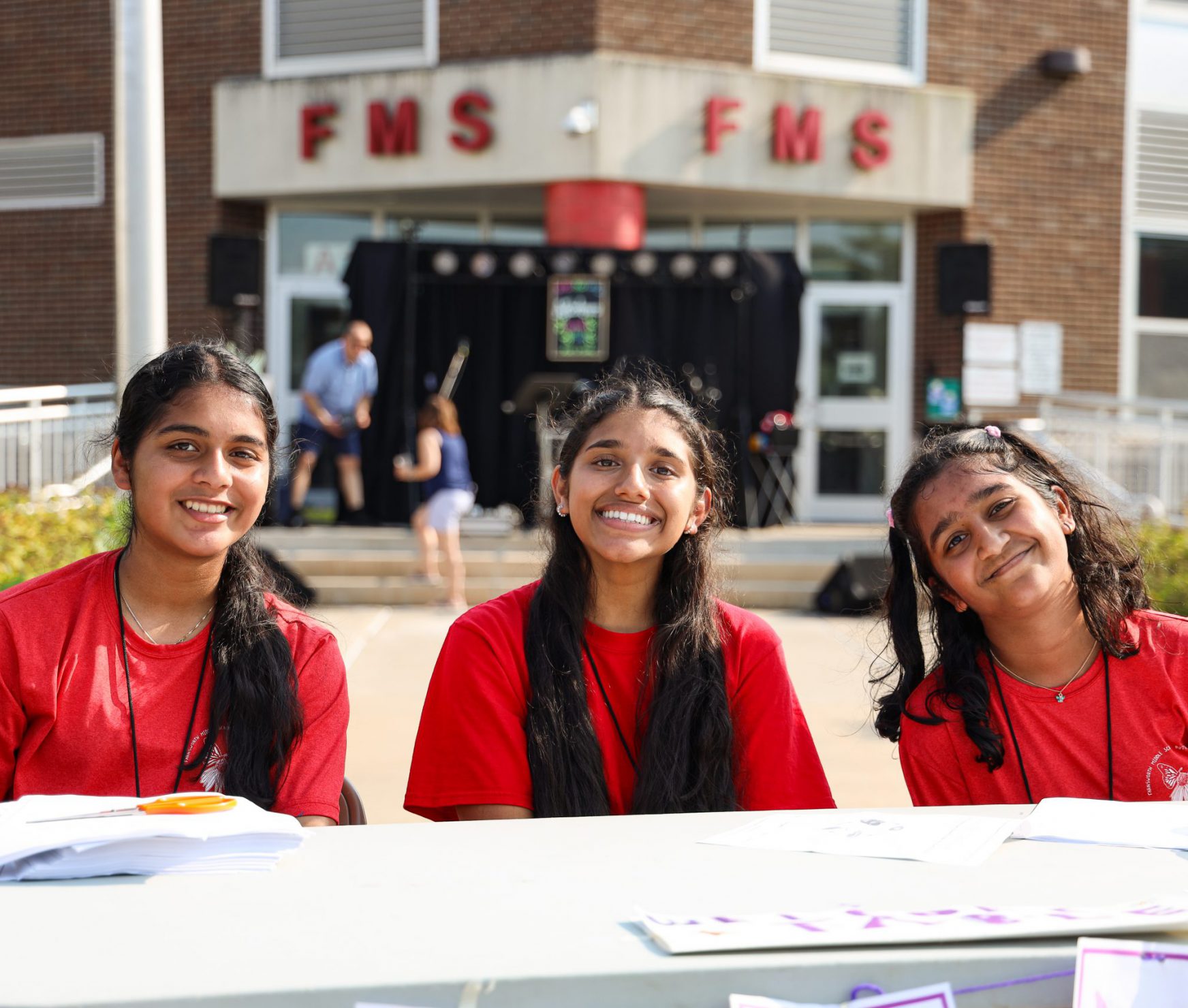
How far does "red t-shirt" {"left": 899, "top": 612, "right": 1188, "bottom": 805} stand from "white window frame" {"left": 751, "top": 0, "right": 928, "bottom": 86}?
1007 centimetres

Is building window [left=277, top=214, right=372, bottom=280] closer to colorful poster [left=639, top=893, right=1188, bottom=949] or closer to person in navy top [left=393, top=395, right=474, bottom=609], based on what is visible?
person in navy top [left=393, top=395, right=474, bottom=609]

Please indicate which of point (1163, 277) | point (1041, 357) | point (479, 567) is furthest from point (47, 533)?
point (1163, 277)

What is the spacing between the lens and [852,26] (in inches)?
465

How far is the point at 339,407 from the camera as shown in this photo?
10.9 meters

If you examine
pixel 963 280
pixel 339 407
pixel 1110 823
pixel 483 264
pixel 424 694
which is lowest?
pixel 424 694

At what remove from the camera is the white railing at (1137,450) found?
1011 cm

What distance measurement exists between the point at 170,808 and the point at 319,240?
11.3 meters

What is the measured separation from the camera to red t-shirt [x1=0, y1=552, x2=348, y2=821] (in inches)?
83.3

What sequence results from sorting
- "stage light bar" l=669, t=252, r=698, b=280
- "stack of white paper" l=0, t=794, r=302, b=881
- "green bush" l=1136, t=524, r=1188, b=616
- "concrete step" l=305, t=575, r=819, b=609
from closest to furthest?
"stack of white paper" l=0, t=794, r=302, b=881, "green bush" l=1136, t=524, r=1188, b=616, "concrete step" l=305, t=575, r=819, b=609, "stage light bar" l=669, t=252, r=698, b=280

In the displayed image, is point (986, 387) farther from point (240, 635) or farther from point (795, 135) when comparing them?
point (240, 635)

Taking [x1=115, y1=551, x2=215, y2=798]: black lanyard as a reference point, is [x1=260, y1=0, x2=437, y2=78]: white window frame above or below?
above

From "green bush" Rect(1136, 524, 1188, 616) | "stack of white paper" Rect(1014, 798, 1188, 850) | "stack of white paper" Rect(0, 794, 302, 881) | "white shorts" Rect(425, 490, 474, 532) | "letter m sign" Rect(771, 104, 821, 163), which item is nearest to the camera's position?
"stack of white paper" Rect(0, 794, 302, 881)

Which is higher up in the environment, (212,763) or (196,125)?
(196,125)

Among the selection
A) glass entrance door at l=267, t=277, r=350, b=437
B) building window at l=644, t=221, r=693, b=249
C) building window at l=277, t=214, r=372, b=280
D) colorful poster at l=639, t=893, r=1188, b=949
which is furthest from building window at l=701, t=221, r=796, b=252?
colorful poster at l=639, t=893, r=1188, b=949
